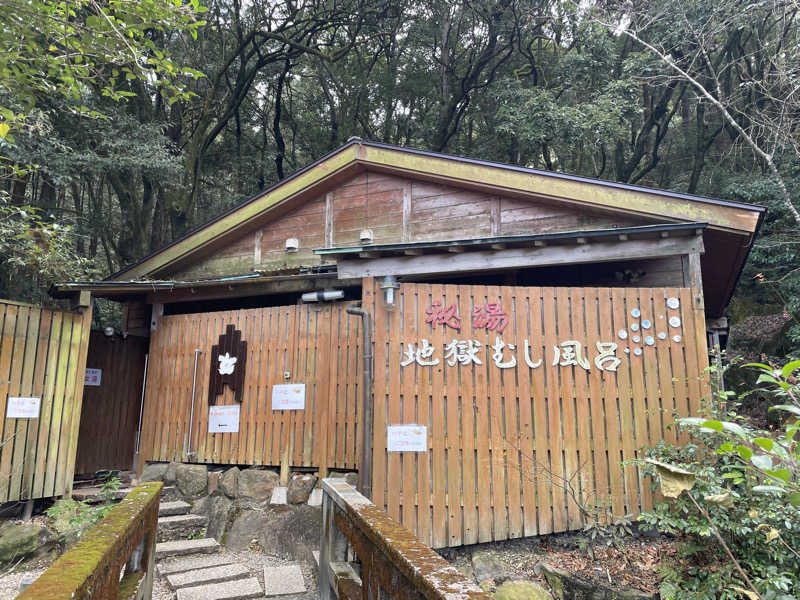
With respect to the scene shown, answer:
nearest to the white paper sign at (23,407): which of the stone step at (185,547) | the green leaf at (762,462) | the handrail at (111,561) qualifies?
the stone step at (185,547)

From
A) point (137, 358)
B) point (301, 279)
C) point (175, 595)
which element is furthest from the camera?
point (137, 358)

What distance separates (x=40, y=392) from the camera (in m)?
6.84

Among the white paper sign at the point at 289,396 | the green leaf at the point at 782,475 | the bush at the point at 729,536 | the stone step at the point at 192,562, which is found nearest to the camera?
the green leaf at the point at 782,475

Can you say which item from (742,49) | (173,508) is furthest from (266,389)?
(742,49)

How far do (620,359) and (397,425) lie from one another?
7.96ft

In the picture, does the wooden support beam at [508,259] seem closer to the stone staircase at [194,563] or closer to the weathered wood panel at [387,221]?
the weathered wood panel at [387,221]

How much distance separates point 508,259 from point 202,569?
4.87 meters

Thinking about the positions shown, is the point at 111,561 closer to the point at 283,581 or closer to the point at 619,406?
the point at 283,581

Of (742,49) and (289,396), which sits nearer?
(289,396)

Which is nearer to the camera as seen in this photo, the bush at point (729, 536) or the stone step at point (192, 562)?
the bush at point (729, 536)

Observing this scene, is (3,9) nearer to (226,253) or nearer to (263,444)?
(226,253)

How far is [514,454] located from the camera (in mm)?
5445

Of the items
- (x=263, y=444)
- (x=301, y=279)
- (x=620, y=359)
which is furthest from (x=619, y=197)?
(x=263, y=444)

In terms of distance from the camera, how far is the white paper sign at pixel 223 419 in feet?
25.7
